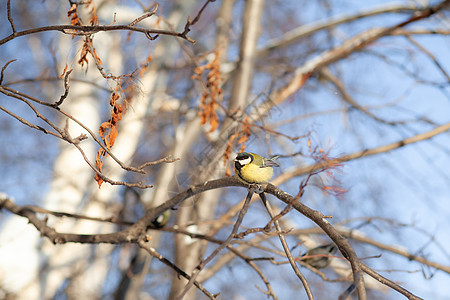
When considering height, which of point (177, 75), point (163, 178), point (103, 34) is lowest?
point (163, 178)

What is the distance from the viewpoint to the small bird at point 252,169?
1.15 metres

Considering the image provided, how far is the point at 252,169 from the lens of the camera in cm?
115

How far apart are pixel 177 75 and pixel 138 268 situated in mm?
2589

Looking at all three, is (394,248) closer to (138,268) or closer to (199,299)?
(138,268)

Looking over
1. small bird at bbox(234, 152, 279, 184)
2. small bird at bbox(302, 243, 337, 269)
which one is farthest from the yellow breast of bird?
small bird at bbox(302, 243, 337, 269)

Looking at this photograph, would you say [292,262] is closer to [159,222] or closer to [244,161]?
[244,161]

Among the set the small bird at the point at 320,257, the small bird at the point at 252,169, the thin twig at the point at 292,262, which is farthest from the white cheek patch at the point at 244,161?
the small bird at the point at 320,257

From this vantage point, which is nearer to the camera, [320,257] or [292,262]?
[292,262]

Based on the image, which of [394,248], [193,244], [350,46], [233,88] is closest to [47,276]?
[193,244]

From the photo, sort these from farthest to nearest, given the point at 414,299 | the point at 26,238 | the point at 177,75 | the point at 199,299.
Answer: the point at 199,299, the point at 177,75, the point at 26,238, the point at 414,299

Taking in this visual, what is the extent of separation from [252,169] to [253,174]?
0.6 inches

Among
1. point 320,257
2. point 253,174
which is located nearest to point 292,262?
point 253,174

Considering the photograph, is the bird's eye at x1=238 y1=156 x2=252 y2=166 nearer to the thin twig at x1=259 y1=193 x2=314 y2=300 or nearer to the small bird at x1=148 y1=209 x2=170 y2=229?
the thin twig at x1=259 y1=193 x2=314 y2=300

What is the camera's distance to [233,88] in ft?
9.04
